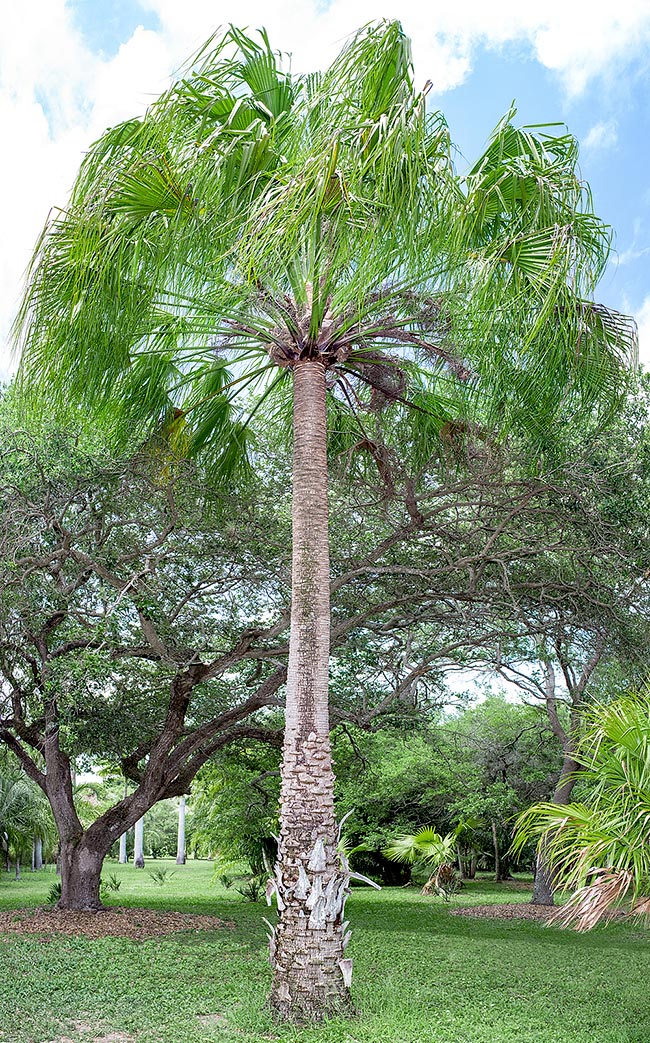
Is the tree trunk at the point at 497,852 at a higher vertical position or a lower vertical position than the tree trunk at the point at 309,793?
lower

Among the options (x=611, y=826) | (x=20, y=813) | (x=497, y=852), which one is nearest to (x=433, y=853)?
(x=497, y=852)

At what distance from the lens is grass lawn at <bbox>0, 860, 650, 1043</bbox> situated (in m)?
5.62

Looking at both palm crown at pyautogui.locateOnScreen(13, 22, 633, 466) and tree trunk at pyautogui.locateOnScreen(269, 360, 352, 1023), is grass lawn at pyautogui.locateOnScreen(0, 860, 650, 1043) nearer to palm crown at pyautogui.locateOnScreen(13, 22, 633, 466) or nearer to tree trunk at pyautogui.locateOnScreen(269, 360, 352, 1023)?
tree trunk at pyautogui.locateOnScreen(269, 360, 352, 1023)

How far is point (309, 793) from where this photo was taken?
6.26 meters

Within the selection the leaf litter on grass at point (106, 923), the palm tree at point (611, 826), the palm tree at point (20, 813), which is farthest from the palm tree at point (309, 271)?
the palm tree at point (20, 813)

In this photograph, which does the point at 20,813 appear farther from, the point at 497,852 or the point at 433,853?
the point at 433,853

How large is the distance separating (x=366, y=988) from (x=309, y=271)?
5.72 meters

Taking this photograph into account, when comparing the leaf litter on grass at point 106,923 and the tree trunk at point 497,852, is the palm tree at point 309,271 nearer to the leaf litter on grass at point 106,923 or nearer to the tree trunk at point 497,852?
the leaf litter on grass at point 106,923

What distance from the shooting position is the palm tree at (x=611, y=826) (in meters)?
4.86

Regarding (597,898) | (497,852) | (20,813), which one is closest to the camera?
(597,898)

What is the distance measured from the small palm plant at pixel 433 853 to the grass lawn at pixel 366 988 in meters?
2.57

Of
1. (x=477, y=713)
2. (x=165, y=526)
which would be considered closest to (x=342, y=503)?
(x=165, y=526)

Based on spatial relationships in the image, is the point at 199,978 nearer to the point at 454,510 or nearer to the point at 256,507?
the point at 256,507

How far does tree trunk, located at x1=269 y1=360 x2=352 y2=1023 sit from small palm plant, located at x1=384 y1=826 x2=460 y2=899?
812 centimetres
